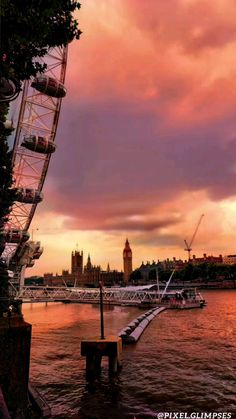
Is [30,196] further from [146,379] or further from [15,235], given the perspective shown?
[146,379]

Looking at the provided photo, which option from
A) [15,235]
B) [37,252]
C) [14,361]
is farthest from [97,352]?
[37,252]

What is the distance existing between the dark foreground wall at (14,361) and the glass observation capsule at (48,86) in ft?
124

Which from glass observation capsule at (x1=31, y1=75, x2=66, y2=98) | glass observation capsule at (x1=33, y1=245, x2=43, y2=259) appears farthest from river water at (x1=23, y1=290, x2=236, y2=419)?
glass observation capsule at (x1=33, y1=245, x2=43, y2=259)

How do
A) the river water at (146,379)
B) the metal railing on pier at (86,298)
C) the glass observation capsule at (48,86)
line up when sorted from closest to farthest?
the river water at (146,379), the glass observation capsule at (48,86), the metal railing on pier at (86,298)

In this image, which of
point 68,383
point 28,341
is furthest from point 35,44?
point 68,383

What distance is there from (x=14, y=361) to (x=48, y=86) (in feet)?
129

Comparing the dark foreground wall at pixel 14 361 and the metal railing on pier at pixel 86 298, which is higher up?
the metal railing on pier at pixel 86 298

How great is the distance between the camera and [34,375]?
2658 centimetres

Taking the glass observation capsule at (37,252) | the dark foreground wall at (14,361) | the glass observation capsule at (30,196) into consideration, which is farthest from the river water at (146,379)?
the glass observation capsule at (37,252)

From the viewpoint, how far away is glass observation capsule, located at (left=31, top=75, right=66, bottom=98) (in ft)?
153

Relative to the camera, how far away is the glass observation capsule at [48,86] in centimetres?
4669

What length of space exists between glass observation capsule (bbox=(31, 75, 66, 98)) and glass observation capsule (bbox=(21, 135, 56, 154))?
5995 millimetres

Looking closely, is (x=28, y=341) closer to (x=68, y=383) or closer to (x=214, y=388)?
(x=68, y=383)

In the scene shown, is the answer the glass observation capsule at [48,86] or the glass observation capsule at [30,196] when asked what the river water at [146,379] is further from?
the glass observation capsule at [48,86]
